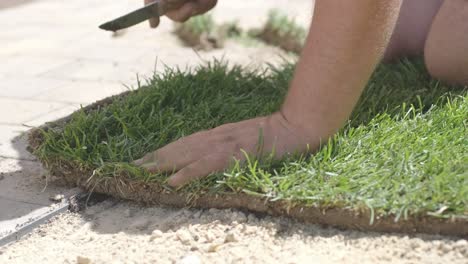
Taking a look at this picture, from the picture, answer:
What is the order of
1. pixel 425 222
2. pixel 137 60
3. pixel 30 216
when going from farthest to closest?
pixel 137 60 → pixel 30 216 → pixel 425 222

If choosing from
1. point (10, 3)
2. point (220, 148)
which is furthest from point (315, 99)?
point (10, 3)

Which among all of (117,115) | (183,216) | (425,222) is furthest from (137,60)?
(425,222)

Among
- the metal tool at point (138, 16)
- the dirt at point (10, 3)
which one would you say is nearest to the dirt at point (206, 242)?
the metal tool at point (138, 16)

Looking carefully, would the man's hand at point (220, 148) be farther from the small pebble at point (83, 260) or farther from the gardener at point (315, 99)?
the small pebble at point (83, 260)

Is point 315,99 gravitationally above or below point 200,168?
above

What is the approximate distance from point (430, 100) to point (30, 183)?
1.25 metres

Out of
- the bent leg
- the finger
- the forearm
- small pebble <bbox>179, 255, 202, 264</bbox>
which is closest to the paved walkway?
the finger

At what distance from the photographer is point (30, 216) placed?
1.87m

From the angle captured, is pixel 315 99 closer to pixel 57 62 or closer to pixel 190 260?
pixel 190 260

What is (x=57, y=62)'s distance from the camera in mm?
3482

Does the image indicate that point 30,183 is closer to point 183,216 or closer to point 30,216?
point 30,216

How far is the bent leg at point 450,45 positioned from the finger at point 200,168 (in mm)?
967

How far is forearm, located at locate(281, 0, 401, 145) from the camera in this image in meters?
1.87

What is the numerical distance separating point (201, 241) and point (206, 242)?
1 centimetres
